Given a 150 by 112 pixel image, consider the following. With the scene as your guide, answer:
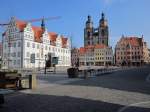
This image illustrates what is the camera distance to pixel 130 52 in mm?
132125

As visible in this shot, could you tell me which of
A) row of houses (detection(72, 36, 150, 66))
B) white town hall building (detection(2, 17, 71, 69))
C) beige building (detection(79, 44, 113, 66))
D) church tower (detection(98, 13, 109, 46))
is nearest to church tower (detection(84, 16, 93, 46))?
church tower (detection(98, 13, 109, 46))

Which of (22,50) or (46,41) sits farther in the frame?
(46,41)

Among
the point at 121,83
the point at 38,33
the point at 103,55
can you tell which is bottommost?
the point at 121,83

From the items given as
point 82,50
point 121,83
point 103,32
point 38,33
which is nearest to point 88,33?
point 103,32

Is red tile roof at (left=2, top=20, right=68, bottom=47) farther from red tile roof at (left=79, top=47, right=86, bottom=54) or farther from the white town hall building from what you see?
red tile roof at (left=79, top=47, right=86, bottom=54)

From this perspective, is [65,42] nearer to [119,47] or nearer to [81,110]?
[119,47]

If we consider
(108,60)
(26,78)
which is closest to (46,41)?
(108,60)

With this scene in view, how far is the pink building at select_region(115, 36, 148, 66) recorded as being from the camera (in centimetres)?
13200

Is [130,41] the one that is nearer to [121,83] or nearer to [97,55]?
[97,55]

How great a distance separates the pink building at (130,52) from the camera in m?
132

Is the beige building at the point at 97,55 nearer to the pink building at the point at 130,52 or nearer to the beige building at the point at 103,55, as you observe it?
the beige building at the point at 103,55

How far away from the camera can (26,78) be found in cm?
1823

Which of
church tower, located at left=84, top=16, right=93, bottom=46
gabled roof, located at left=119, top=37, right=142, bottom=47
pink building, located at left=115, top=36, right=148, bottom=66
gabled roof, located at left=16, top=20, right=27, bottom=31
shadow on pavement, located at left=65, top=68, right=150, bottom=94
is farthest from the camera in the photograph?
church tower, located at left=84, top=16, right=93, bottom=46

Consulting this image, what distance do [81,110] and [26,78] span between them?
9.27 m
